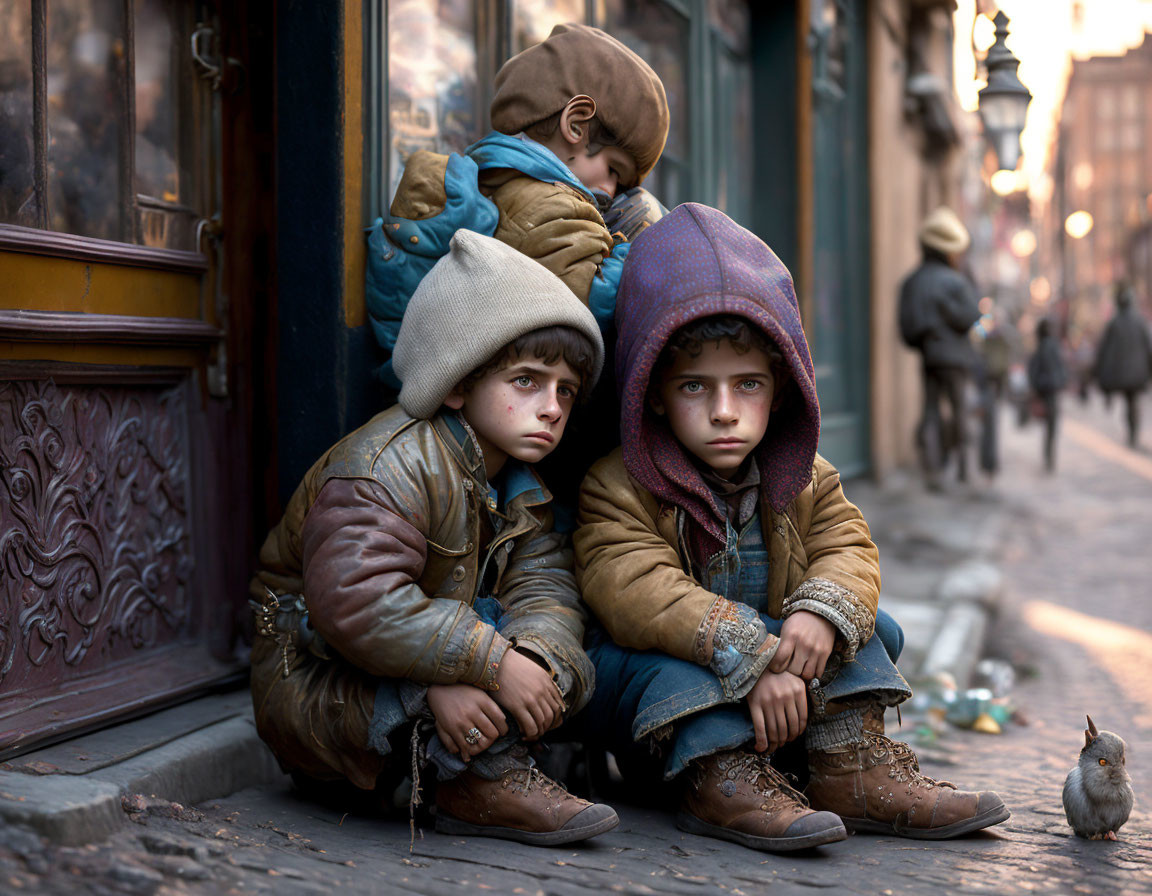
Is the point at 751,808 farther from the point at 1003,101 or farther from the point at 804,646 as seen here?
the point at 1003,101

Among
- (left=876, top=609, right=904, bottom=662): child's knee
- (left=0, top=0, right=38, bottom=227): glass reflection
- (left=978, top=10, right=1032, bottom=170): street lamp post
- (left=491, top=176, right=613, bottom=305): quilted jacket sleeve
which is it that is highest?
(left=978, top=10, right=1032, bottom=170): street lamp post

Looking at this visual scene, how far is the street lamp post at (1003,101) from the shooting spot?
6477 millimetres

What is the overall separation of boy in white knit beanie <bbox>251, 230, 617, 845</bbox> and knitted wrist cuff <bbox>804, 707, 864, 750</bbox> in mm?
509

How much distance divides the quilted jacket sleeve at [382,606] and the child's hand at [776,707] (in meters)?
0.53

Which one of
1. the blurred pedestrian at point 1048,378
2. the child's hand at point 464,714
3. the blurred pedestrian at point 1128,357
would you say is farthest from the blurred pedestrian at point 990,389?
the child's hand at point 464,714

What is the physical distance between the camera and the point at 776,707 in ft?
7.63

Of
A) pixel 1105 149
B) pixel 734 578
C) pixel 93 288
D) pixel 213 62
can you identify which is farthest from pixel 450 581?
pixel 1105 149

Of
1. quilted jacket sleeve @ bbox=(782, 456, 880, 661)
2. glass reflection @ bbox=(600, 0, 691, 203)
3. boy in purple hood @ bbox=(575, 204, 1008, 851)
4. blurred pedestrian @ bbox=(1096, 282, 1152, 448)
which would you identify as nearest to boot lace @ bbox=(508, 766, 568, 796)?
boy in purple hood @ bbox=(575, 204, 1008, 851)

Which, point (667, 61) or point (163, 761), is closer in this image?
point (163, 761)

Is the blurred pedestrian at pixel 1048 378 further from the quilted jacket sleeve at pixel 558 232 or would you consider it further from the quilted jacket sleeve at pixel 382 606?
the quilted jacket sleeve at pixel 382 606

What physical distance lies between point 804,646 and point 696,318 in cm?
71

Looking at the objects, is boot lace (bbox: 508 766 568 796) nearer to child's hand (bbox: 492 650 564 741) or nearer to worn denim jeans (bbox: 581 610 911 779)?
child's hand (bbox: 492 650 564 741)

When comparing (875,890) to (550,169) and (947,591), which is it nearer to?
(550,169)

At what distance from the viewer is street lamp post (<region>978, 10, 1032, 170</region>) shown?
6.48m
